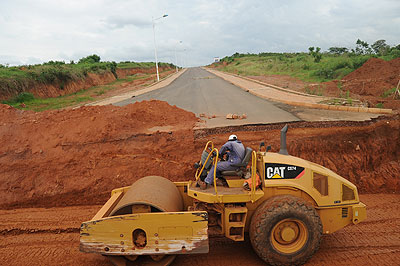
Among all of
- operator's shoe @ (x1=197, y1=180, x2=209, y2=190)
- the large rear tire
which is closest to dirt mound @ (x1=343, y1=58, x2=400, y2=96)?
the large rear tire

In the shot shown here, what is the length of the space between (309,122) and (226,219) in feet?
22.7

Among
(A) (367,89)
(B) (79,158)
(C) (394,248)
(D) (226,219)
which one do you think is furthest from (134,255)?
(A) (367,89)

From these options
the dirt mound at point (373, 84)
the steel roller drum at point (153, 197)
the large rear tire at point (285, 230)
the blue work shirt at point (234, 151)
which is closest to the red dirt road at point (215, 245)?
the large rear tire at point (285, 230)

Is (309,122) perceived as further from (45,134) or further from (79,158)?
(45,134)

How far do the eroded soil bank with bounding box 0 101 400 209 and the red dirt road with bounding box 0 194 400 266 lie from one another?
1.28 metres

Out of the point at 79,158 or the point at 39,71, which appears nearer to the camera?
the point at 79,158

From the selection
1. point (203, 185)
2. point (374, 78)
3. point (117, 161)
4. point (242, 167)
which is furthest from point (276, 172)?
point (374, 78)

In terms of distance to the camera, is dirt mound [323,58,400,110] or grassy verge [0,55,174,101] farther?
grassy verge [0,55,174,101]

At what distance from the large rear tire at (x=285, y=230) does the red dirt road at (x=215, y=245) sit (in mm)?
398

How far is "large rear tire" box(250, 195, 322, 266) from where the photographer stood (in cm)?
441

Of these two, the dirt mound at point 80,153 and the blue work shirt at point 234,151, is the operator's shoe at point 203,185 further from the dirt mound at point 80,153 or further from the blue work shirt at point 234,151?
the dirt mound at point 80,153

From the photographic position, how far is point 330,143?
9102 millimetres

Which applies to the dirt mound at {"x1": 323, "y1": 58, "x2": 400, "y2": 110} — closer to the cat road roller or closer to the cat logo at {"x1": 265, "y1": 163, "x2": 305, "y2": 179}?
the cat road roller

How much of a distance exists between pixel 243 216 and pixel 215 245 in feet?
3.54
